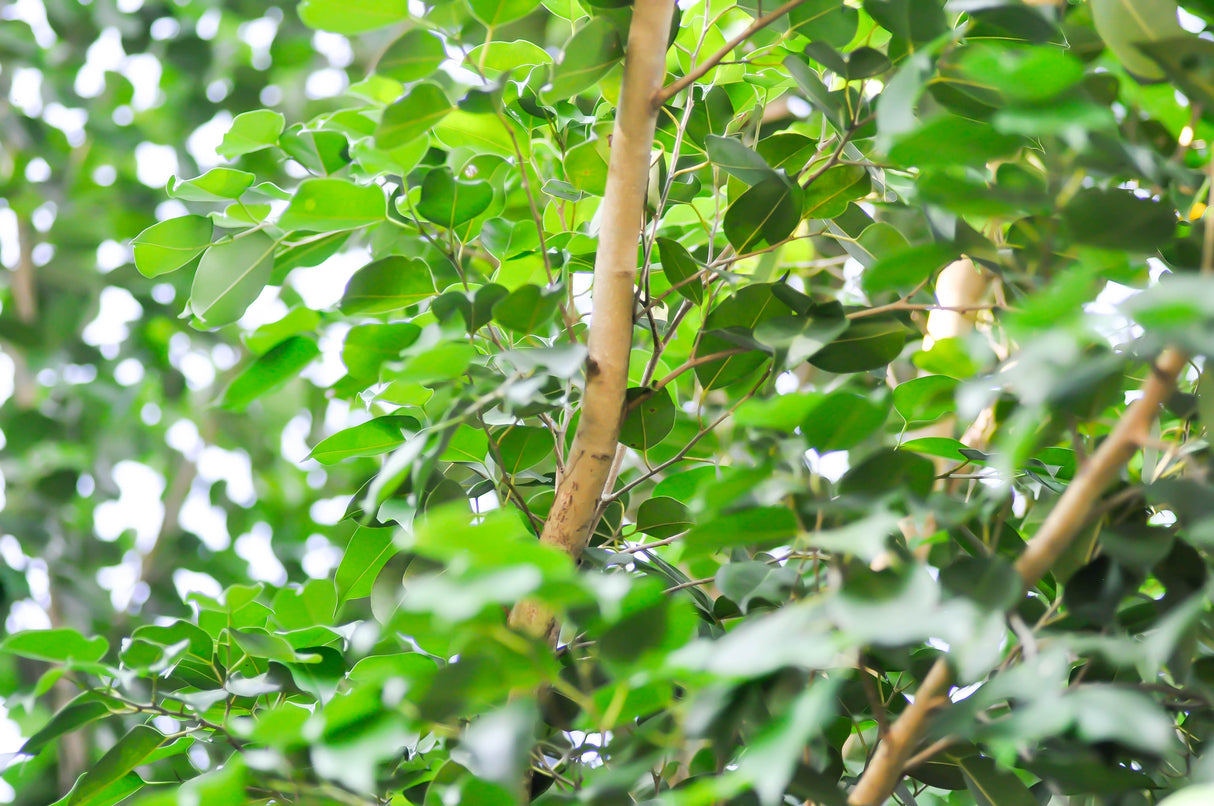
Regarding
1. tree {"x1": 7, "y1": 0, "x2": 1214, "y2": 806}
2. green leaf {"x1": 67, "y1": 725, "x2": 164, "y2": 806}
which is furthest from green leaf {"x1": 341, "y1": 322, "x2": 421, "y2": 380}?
green leaf {"x1": 67, "y1": 725, "x2": 164, "y2": 806}

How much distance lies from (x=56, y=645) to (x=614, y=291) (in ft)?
1.00

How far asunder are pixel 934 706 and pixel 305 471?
174cm

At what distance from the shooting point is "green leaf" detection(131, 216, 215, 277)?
490 mm

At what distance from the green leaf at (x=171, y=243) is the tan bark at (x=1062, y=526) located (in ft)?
1.39

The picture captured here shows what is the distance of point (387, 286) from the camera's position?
1.51 feet

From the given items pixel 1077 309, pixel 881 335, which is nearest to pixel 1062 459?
pixel 881 335

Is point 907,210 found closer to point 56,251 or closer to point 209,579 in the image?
point 209,579

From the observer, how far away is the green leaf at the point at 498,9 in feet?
1.38

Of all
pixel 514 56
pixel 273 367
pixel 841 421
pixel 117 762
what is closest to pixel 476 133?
pixel 514 56

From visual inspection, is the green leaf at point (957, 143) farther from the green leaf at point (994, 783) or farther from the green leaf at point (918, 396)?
the green leaf at point (994, 783)

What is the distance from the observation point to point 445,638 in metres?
0.46

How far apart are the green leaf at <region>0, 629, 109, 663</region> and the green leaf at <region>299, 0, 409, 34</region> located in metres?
0.29

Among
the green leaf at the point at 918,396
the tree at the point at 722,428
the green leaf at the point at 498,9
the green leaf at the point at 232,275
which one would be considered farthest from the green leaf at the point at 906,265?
the green leaf at the point at 232,275

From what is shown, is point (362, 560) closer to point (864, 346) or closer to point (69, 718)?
point (69, 718)
